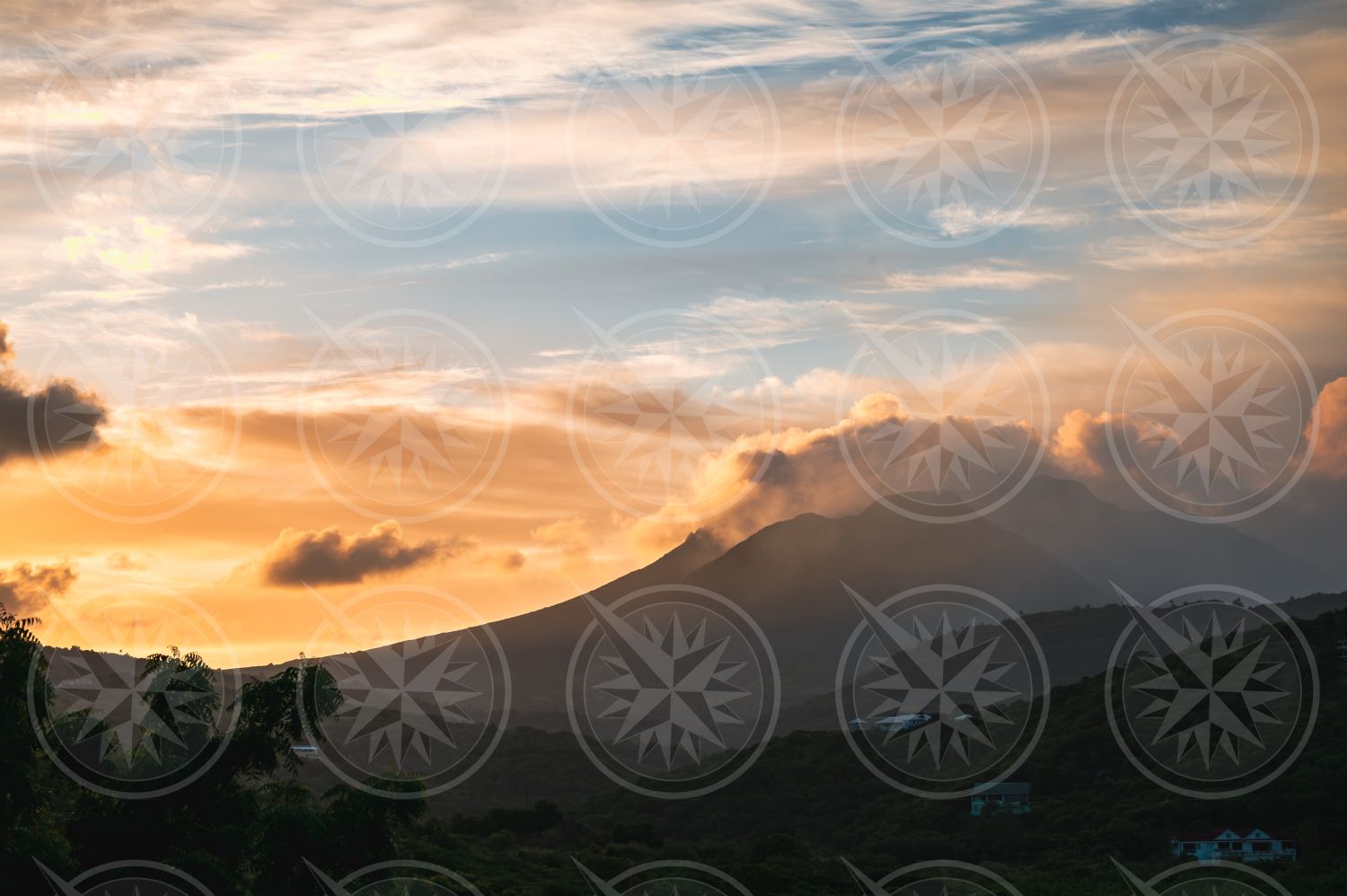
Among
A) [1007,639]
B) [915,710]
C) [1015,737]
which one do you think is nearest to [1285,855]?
[1015,737]

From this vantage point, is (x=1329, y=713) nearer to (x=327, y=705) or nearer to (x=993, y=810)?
(x=993, y=810)

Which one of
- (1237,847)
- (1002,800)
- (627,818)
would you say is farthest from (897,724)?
(1237,847)

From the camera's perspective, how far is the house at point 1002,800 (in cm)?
8494

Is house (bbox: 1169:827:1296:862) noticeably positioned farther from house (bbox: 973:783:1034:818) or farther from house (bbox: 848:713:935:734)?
house (bbox: 848:713:935:734)

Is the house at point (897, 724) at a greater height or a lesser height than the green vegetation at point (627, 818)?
greater

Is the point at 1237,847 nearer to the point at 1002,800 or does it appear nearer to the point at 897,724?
the point at 1002,800

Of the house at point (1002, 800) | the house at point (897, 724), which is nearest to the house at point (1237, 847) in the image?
the house at point (1002, 800)

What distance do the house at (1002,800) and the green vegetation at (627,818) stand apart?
115 cm

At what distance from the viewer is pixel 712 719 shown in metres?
172

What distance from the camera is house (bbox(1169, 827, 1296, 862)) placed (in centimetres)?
6856

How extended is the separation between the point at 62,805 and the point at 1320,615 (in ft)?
363

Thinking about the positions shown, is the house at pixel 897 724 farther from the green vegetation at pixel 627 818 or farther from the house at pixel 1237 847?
the house at pixel 1237 847

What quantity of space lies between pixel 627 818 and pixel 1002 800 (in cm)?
2770

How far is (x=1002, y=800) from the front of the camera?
86312mm
